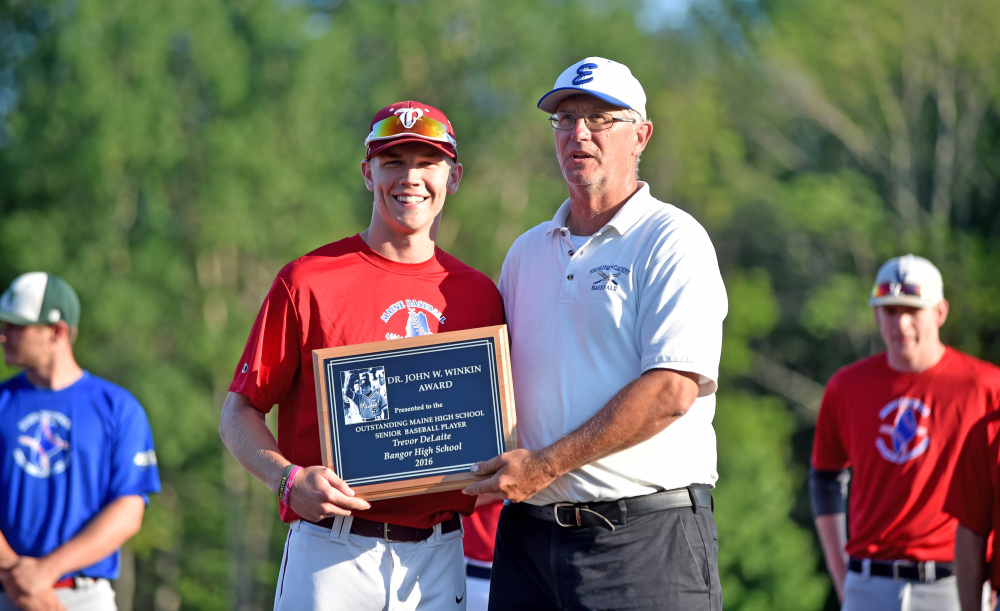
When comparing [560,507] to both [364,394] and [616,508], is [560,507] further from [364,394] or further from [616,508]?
[364,394]

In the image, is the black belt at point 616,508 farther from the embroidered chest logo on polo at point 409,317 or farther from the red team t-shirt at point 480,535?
the red team t-shirt at point 480,535

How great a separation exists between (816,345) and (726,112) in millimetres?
7457

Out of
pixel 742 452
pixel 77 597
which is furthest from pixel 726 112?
pixel 77 597

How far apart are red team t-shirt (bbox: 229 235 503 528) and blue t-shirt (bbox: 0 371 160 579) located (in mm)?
2359

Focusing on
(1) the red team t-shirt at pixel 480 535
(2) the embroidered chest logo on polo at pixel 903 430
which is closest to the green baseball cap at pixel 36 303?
(1) the red team t-shirt at pixel 480 535

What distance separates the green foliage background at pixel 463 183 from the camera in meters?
23.4

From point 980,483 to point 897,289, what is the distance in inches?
90.8

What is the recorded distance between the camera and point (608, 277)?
445 centimetres

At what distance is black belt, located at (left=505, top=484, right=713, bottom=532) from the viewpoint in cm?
434

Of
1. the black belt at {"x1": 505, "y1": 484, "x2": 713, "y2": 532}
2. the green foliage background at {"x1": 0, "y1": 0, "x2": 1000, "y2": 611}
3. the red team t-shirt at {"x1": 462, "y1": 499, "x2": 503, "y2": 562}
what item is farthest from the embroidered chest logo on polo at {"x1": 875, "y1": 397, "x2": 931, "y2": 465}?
the green foliage background at {"x1": 0, "y1": 0, "x2": 1000, "y2": 611}

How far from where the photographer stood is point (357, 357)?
14.1 feet

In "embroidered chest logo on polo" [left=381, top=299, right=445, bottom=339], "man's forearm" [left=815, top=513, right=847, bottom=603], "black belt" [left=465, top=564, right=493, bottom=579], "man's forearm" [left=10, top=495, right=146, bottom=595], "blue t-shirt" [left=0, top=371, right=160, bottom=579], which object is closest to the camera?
"embroidered chest logo on polo" [left=381, top=299, right=445, bottom=339]

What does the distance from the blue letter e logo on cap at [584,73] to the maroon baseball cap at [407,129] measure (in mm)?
556

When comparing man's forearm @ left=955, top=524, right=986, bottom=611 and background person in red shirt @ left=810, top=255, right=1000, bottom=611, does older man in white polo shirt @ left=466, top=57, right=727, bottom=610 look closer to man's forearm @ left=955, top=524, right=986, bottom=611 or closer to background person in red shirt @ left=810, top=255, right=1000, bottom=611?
man's forearm @ left=955, top=524, right=986, bottom=611
